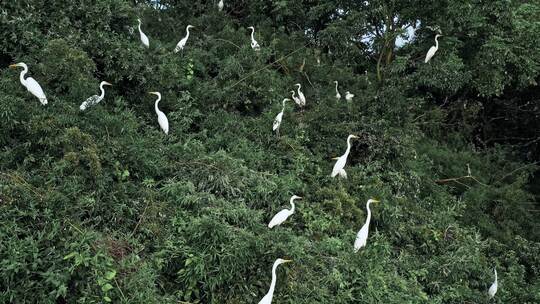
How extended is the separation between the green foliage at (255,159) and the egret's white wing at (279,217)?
0.17 meters

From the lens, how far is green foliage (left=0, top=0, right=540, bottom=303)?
426 centimetres

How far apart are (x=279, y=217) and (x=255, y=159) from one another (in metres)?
1.22

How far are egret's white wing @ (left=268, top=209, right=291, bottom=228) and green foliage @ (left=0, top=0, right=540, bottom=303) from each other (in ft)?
0.55

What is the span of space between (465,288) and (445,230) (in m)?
1.00

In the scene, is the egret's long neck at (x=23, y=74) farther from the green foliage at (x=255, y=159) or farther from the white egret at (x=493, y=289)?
the white egret at (x=493, y=289)

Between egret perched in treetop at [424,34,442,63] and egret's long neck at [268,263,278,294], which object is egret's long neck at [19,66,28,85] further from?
egret perched in treetop at [424,34,442,63]

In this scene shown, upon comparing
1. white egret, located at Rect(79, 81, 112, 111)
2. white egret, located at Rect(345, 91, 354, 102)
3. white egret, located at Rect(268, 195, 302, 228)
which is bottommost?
white egret, located at Rect(345, 91, 354, 102)

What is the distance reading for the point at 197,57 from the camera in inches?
312

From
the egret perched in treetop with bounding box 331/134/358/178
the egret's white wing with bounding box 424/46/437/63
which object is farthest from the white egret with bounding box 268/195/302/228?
the egret's white wing with bounding box 424/46/437/63

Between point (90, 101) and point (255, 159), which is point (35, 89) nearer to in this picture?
point (90, 101)

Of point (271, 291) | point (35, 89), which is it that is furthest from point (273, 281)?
point (35, 89)

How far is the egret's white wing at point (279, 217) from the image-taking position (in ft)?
16.9

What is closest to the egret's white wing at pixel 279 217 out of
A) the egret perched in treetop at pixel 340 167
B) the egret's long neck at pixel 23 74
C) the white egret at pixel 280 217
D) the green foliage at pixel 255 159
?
the white egret at pixel 280 217

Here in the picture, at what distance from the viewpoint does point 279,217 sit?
516cm
